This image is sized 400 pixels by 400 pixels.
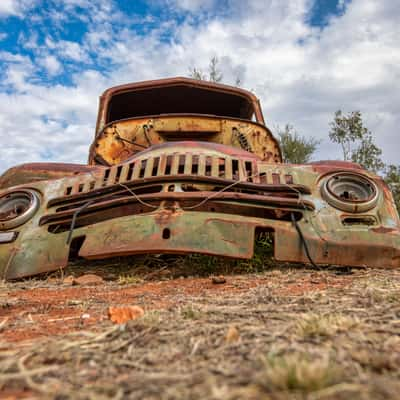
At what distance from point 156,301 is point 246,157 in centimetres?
178

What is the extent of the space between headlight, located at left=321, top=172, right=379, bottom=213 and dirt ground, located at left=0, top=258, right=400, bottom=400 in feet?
2.80

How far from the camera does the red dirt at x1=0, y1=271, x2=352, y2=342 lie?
1.43 meters

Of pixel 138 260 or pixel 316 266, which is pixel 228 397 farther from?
pixel 138 260

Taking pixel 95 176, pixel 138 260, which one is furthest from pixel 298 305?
pixel 95 176

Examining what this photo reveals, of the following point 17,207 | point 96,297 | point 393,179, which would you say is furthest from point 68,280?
point 393,179

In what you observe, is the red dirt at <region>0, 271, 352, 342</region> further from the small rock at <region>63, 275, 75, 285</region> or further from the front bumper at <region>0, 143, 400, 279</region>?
the front bumper at <region>0, 143, 400, 279</region>

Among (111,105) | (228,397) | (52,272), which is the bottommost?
(228,397)

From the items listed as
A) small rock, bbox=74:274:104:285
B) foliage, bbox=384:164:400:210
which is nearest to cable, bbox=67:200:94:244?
small rock, bbox=74:274:104:285

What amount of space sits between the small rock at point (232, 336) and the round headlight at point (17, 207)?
8.02 feet

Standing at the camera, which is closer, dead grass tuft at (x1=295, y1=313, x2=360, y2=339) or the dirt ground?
the dirt ground

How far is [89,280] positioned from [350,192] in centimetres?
191

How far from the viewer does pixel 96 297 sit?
2.04 metres

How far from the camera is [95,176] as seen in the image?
320 cm

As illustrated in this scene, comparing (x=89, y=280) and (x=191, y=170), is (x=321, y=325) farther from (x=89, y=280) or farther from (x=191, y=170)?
(x=191, y=170)
